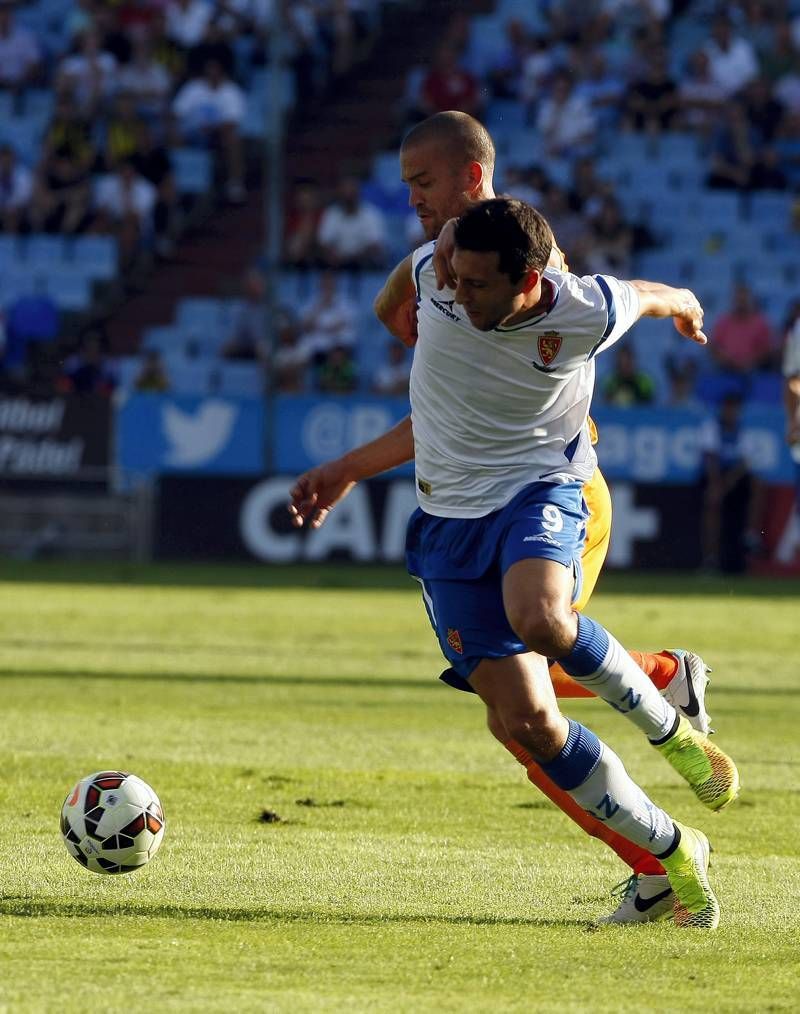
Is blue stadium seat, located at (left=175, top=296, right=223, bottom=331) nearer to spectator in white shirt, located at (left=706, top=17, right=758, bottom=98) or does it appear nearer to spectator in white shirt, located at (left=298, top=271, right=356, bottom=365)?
spectator in white shirt, located at (left=298, top=271, right=356, bottom=365)

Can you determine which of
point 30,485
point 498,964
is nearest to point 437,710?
point 498,964

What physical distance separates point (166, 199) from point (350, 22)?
4.41 metres

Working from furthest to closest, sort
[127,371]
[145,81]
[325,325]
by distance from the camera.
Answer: [145,81]
[127,371]
[325,325]

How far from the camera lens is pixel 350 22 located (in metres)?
28.1

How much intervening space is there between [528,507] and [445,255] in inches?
29.8

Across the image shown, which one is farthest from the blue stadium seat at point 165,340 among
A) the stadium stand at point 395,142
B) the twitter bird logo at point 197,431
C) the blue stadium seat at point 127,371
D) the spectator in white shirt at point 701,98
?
the spectator in white shirt at point 701,98

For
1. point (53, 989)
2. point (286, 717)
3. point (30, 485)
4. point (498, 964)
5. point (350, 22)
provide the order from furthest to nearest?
1. point (350, 22)
2. point (30, 485)
3. point (286, 717)
4. point (498, 964)
5. point (53, 989)

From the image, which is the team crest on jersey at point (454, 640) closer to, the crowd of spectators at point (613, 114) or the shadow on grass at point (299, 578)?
the shadow on grass at point (299, 578)

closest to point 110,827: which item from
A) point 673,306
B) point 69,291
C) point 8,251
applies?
point 673,306

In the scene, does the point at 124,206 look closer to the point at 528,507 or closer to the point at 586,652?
the point at 528,507

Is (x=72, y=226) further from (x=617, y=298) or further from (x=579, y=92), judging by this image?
(x=617, y=298)

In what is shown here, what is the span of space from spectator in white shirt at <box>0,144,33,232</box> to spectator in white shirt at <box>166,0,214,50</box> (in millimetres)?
3187

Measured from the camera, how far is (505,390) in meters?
5.59

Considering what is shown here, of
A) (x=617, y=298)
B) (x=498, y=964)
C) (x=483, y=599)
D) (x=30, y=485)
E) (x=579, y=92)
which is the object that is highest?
(x=579, y=92)
